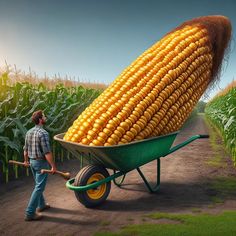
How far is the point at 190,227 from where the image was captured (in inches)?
180

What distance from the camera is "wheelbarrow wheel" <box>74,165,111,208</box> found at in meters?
5.34

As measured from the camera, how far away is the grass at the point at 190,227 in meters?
4.41

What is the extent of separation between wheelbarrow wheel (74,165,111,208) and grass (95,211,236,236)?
3.21 ft

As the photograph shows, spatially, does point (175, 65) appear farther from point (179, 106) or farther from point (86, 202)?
point (86, 202)

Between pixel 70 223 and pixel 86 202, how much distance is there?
1.88 feet

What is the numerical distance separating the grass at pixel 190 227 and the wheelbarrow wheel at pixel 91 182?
3.21 feet

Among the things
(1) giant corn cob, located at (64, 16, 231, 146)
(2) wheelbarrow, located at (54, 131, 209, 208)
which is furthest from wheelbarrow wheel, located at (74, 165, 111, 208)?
(1) giant corn cob, located at (64, 16, 231, 146)

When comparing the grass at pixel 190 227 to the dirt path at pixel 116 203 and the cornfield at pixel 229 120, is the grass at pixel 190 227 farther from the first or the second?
the cornfield at pixel 229 120

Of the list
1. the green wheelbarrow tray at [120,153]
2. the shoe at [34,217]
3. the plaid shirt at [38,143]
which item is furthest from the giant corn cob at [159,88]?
the shoe at [34,217]

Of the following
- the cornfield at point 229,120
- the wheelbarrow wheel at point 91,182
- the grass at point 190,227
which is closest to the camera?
the grass at point 190,227

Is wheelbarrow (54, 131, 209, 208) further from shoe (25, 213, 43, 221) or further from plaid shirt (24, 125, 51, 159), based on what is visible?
shoe (25, 213, 43, 221)

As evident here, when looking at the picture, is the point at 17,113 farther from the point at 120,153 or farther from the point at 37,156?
the point at 120,153

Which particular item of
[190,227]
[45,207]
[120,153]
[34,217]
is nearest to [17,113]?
[45,207]

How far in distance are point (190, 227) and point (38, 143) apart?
2.46 metres
